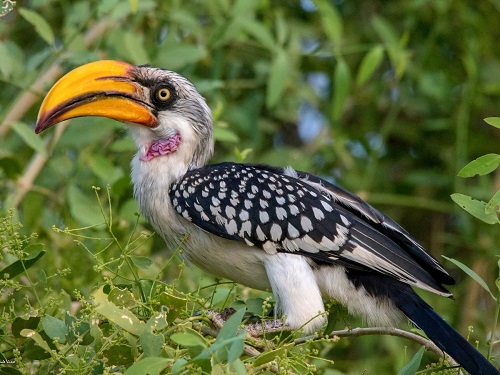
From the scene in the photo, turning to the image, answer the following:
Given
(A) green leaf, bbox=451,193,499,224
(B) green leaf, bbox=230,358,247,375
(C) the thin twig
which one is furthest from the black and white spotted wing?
(B) green leaf, bbox=230,358,247,375

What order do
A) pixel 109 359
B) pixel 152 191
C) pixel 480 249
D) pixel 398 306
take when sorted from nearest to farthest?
pixel 109 359 < pixel 398 306 < pixel 152 191 < pixel 480 249

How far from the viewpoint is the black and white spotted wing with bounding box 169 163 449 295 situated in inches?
129

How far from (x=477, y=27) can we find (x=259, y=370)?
3438 millimetres

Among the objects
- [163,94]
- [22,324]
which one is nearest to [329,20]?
[163,94]

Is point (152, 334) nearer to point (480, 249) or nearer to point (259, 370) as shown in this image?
point (259, 370)

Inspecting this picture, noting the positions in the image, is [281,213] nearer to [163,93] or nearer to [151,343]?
[163,93]

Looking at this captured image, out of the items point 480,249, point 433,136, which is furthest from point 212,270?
point 433,136

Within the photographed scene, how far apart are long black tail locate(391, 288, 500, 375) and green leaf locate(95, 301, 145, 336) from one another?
3.32ft

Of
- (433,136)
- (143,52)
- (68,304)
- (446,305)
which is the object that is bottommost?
(446,305)

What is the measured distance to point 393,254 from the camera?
3.28 m

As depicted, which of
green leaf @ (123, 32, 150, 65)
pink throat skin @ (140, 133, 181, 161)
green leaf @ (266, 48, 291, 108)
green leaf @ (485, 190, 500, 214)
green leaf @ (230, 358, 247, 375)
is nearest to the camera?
green leaf @ (230, 358, 247, 375)

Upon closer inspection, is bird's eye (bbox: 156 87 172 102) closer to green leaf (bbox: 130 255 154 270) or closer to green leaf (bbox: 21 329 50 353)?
green leaf (bbox: 130 255 154 270)

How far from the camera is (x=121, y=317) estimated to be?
2416mm

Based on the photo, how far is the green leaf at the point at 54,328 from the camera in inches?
98.4
